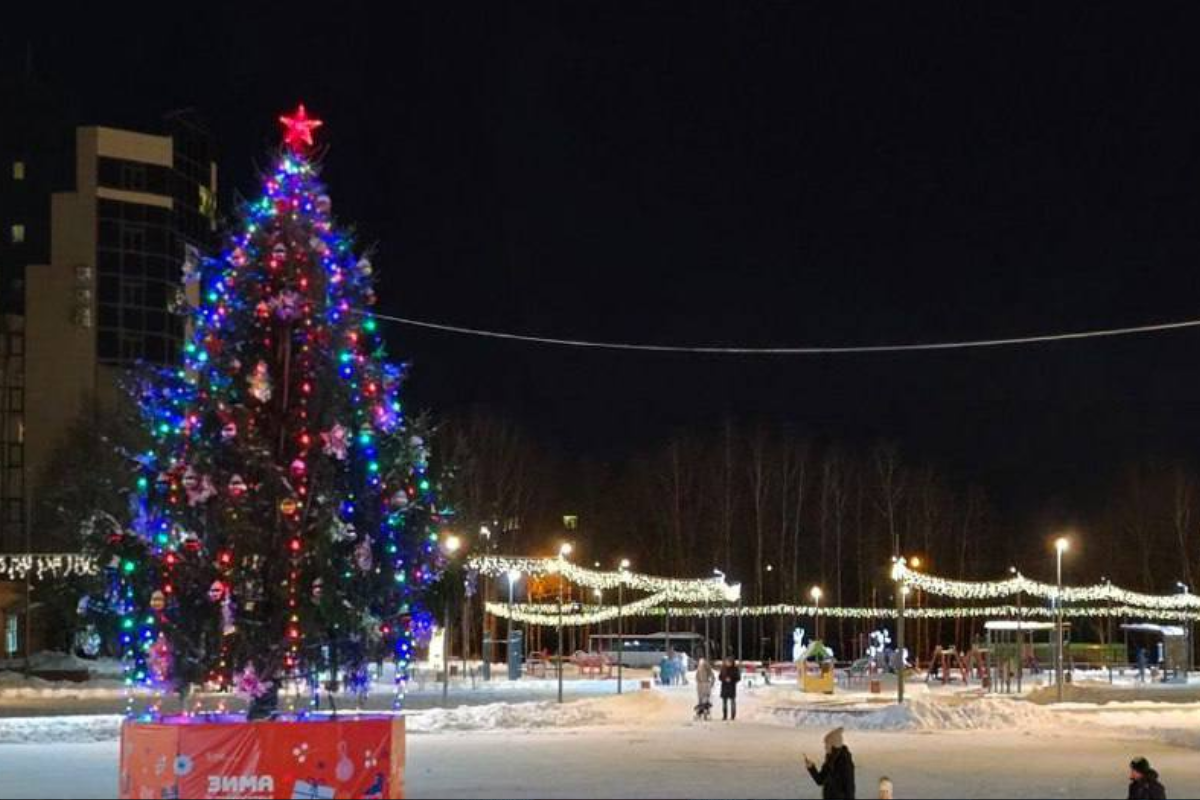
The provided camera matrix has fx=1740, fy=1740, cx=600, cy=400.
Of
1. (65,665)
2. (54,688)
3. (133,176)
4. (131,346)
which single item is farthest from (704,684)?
(133,176)

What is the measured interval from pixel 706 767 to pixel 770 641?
75603 millimetres

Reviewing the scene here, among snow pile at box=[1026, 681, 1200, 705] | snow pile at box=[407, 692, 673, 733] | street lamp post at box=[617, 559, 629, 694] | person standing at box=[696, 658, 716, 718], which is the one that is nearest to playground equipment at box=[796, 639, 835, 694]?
street lamp post at box=[617, 559, 629, 694]

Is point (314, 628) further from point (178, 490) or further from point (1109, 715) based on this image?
point (1109, 715)

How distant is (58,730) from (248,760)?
16.9 metres

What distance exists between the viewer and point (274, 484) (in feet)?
65.9

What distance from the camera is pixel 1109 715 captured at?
138ft

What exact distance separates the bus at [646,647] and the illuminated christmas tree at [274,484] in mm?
58777

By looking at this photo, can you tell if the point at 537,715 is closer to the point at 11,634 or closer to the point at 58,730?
the point at 58,730

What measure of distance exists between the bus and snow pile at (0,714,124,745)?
45.0 m

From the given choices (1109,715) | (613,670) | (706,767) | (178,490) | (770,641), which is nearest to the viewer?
(178,490)

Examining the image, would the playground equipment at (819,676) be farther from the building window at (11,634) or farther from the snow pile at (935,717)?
the building window at (11,634)

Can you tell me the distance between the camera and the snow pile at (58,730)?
31734mm

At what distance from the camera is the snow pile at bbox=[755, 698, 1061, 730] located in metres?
36.8

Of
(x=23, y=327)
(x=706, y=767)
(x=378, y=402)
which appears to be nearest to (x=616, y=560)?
(x=23, y=327)
